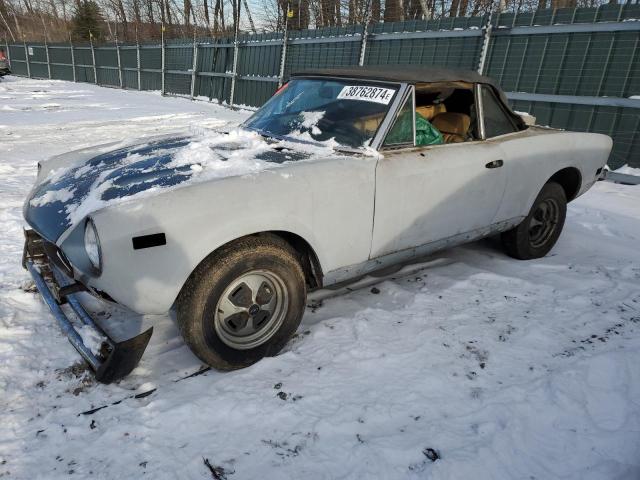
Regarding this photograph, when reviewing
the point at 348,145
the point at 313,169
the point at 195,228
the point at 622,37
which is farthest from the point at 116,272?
the point at 622,37

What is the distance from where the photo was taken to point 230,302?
2459mm

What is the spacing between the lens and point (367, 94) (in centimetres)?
315

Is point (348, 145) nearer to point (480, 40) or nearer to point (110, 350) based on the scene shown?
point (110, 350)

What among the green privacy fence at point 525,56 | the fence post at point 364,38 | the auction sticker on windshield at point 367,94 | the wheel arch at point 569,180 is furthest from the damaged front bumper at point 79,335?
the fence post at point 364,38

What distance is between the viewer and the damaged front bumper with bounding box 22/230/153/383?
7.13ft

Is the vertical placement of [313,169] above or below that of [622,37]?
below

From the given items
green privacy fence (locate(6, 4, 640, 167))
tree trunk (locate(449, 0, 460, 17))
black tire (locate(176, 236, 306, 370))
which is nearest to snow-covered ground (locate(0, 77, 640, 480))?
black tire (locate(176, 236, 306, 370))

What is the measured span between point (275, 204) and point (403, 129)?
1.20 meters

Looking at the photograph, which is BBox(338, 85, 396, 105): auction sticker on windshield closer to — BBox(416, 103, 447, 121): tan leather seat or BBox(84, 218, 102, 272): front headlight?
BBox(416, 103, 447, 121): tan leather seat

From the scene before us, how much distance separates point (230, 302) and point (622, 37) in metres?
7.55

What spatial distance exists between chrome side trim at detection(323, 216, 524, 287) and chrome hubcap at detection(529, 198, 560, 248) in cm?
35

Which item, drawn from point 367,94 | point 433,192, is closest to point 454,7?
point 367,94

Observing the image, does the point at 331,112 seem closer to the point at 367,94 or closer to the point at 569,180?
the point at 367,94

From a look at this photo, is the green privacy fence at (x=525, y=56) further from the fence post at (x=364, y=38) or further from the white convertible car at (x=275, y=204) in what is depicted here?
the white convertible car at (x=275, y=204)
